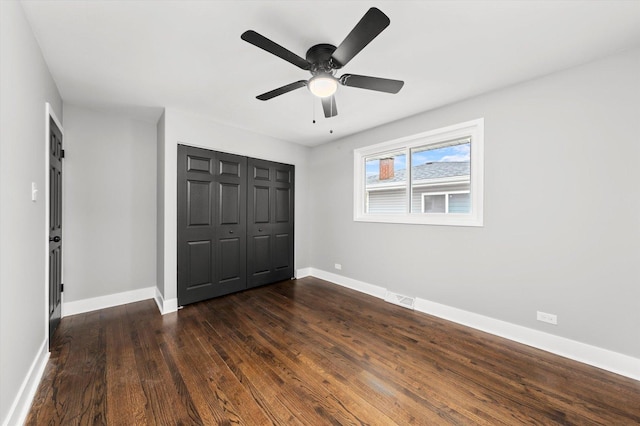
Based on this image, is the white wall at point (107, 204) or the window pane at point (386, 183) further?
the window pane at point (386, 183)

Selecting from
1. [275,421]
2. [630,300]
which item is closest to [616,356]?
[630,300]

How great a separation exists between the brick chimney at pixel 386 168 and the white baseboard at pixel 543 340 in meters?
1.80

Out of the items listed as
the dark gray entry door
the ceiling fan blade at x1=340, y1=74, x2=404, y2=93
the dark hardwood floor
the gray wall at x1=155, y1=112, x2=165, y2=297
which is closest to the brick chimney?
the ceiling fan blade at x1=340, y1=74, x2=404, y2=93

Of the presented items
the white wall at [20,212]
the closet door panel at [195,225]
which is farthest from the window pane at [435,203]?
the white wall at [20,212]

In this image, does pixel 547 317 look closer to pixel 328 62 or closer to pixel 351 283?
pixel 351 283

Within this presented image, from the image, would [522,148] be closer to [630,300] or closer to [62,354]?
[630,300]

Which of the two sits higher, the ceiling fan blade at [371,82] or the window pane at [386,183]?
the ceiling fan blade at [371,82]

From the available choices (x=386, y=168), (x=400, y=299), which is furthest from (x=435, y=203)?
(x=400, y=299)

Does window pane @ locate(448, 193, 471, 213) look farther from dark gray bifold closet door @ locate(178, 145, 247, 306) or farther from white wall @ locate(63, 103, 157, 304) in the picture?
white wall @ locate(63, 103, 157, 304)

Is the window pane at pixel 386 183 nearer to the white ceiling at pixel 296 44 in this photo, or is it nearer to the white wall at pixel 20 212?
the white ceiling at pixel 296 44

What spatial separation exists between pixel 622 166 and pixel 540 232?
2.50ft

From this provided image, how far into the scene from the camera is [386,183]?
3916 mm

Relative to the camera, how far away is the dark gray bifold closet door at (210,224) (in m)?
3.41

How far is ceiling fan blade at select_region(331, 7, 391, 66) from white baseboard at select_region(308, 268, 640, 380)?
9.60 ft
